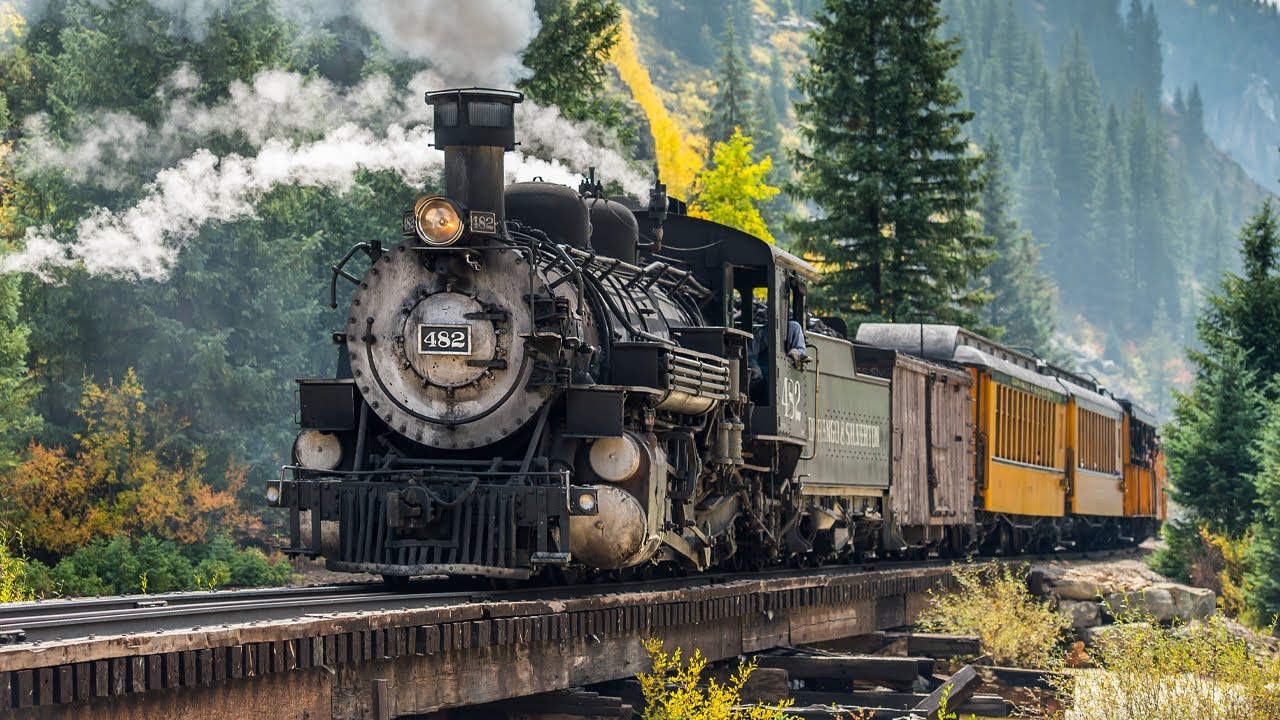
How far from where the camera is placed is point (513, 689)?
1088 centimetres

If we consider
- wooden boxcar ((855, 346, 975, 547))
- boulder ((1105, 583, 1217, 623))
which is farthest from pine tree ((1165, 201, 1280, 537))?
boulder ((1105, 583, 1217, 623))

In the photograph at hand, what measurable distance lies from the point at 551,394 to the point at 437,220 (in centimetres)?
165

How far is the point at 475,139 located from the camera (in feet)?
43.0

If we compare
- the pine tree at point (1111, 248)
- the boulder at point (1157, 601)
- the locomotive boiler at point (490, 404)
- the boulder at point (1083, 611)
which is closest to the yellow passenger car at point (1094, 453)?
the boulder at point (1157, 601)

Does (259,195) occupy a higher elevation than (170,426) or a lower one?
higher

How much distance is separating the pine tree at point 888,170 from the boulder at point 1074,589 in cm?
1374

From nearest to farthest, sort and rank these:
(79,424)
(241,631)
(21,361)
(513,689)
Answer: (241,631), (513,689), (21,361), (79,424)

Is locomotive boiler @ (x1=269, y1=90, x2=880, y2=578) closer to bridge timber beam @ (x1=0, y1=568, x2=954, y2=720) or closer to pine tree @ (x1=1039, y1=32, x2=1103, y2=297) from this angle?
bridge timber beam @ (x1=0, y1=568, x2=954, y2=720)

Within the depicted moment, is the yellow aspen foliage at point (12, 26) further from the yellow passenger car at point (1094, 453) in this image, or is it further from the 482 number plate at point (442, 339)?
the 482 number plate at point (442, 339)

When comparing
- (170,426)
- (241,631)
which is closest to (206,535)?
(170,426)

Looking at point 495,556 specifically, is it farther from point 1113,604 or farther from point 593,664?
point 1113,604

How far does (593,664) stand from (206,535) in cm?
2073

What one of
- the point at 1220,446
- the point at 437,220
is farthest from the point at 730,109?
the point at 437,220

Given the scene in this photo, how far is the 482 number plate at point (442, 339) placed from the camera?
12977mm
